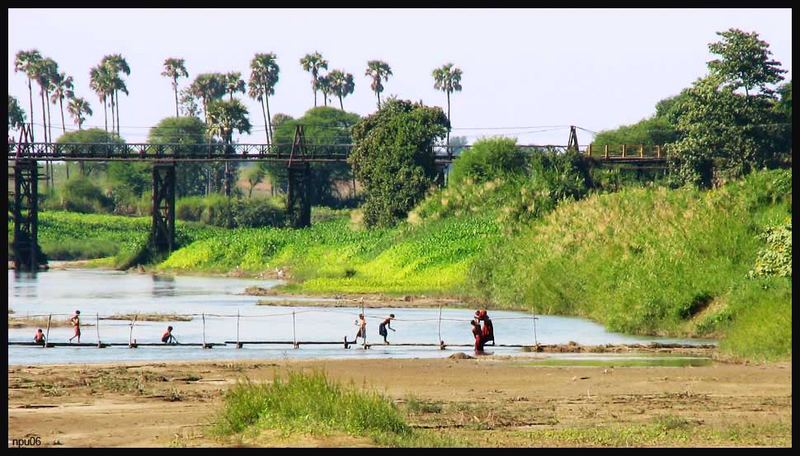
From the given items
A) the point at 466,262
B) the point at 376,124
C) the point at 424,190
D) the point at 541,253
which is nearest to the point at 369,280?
the point at 466,262

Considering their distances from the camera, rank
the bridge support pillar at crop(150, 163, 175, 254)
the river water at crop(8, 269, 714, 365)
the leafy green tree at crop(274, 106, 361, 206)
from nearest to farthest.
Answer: the river water at crop(8, 269, 714, 365) → the bridge support pillar at crop(150, 163, 175, 254) → the leafy green tree at crop(274, 106, 361, 206)

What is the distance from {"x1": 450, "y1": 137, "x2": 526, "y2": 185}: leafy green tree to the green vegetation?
2622 inches

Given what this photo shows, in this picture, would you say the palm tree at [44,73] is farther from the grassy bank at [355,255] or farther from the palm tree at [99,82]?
the grassy bank at [355,255]

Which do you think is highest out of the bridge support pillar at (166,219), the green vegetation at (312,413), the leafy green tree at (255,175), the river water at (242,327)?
the leafy green tree at (255,175)

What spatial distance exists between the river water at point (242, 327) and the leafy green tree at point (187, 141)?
3227 inches

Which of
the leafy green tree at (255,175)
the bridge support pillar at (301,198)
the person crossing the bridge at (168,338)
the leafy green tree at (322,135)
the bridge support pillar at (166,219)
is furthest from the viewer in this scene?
the leafy green tree at (255,175)

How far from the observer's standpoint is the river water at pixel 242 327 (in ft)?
134

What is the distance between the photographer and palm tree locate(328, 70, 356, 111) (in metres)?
180

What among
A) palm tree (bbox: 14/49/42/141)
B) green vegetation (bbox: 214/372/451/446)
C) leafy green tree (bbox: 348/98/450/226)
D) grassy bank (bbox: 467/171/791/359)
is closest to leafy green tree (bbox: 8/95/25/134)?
palm tree (bbox: 14/49/42/141)

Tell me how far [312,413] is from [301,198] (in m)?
86.3

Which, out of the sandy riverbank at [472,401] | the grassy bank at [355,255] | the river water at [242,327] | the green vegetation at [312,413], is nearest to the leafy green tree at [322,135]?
the grassy bank at [355,255]

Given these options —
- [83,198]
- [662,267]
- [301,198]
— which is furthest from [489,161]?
[83,198]

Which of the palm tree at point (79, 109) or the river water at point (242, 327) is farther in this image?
the palm tree at point (79, 109)

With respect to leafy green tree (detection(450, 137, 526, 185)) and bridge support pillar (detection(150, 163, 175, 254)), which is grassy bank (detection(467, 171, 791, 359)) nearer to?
leafy green tree (detection(450, 137, 526, 185))
